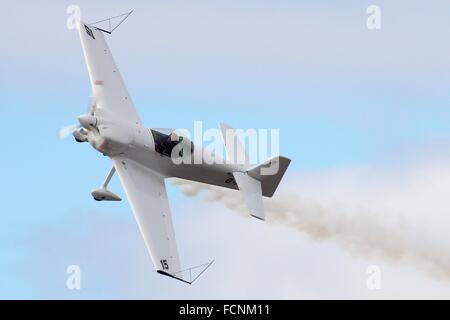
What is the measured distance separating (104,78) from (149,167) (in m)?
3.66

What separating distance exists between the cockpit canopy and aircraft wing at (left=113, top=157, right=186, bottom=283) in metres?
0.74

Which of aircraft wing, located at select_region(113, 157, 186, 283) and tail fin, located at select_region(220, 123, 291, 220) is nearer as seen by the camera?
aircraft wing, located at select_region(113, 157, 186, 283)

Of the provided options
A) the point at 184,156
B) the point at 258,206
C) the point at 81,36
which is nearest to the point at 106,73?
the point at 81,36

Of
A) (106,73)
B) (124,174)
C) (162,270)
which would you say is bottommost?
(162,270)

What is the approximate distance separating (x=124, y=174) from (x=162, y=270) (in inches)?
Result: 141

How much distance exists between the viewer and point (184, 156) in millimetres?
36188

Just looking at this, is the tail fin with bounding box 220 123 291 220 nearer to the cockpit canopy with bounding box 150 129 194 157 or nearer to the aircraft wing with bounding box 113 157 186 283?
the cockpit canopy with bounding box 150 129 194 157

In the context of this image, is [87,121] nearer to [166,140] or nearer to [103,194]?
[103,194]

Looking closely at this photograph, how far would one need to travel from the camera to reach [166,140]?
35875mm

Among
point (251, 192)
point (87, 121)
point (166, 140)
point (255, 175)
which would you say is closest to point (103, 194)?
point (87, 121)

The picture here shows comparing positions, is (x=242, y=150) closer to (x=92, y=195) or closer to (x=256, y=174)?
(x=256, y=174)

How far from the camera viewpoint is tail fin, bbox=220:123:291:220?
36.4m

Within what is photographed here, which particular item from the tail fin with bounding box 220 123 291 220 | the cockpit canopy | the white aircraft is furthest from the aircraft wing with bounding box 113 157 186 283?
the tail fin with bounding box 220 123 291 220

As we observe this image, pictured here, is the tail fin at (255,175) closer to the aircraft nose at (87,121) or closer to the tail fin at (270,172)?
the tail fin at (270,172)
